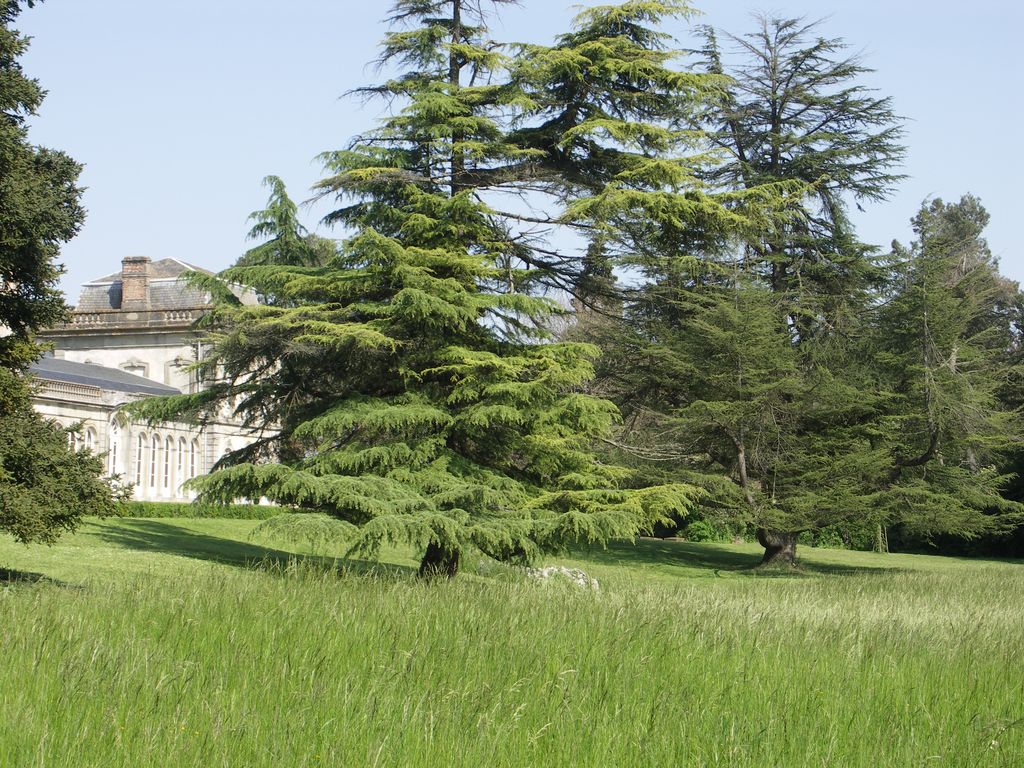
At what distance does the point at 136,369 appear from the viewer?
50.6 m

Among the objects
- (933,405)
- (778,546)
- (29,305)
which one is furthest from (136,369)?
(29,305)

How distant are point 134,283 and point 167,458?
1400 centimetres

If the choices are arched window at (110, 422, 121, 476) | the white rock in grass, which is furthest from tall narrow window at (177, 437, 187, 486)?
the white rock in grass

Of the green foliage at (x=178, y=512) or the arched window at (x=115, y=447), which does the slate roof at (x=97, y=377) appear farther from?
the green foliage at (x=178, y=512)

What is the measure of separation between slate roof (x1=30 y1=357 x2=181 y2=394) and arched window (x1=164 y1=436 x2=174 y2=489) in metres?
2.31

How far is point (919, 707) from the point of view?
5910 millimetres

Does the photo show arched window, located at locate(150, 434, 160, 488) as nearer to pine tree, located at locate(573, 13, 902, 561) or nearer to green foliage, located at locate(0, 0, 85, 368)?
pine tree, located at locate(573, 13, 902, 561)

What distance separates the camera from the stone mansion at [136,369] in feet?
122

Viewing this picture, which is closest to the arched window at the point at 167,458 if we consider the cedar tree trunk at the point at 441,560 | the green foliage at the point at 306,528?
the cedar tree trunk at the point at 441,560

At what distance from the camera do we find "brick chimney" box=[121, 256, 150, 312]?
5162 centimetres

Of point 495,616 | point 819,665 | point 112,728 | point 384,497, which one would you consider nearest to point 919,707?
point 819,665

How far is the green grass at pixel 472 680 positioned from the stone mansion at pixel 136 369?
2970 centimetres

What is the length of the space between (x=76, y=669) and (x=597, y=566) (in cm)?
1990

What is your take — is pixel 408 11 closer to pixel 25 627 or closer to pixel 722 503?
pixel 722 503
